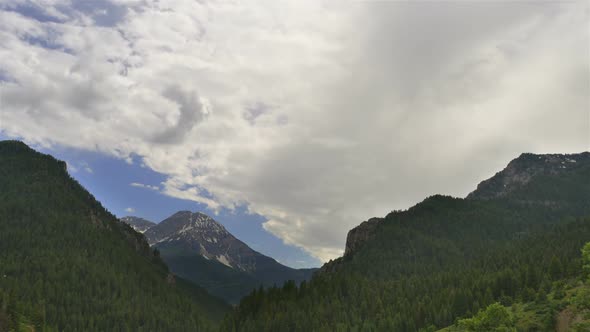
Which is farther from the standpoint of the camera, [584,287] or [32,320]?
[32,320]

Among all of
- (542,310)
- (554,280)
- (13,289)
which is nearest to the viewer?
(542,310)

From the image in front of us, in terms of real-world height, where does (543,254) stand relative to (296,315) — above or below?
above

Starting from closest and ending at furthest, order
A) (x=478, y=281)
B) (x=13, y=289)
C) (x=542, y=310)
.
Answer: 1. (x=542, y=310)
2. (x=478, y=281)
3. (x=13, y=289)

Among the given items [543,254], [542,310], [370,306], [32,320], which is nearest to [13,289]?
[32,320]

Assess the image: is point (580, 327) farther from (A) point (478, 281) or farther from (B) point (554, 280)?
(A) point (478, 281)

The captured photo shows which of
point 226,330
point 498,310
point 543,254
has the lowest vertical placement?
point 226,330

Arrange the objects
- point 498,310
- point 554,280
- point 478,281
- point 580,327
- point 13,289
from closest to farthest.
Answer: point 580,327
point 498,310
point 554,280
point 478,281
point 13,289

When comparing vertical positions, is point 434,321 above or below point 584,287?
below

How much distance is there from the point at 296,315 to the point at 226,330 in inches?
1519

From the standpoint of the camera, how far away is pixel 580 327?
275 feet

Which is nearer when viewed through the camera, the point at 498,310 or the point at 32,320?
the point at 498,310

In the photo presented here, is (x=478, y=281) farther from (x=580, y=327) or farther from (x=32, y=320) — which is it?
(x=32, y=320)

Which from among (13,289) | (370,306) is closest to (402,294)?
(370,306)

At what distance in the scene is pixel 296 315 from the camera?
617 feet
